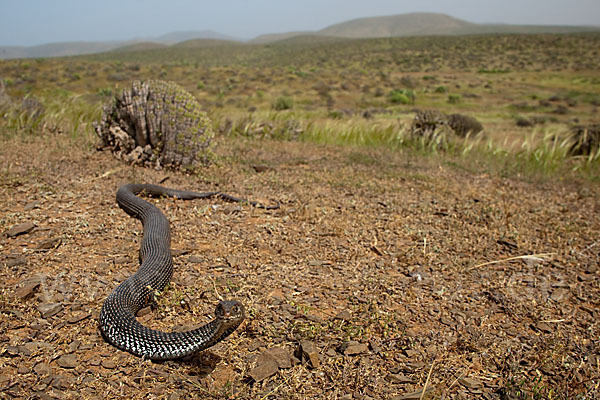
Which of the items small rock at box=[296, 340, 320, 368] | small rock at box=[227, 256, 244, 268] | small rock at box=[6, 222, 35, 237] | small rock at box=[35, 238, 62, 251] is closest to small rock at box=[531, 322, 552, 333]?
small rock at box=[296, 340, 320, 368]

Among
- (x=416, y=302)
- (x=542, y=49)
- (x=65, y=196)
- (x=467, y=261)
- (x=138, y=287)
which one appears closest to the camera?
(x=138, y=287)

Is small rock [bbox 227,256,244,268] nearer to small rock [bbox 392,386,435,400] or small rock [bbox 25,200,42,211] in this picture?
small rock [bbox 392,386,435,400]

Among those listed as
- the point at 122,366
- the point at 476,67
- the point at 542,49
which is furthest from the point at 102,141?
the point at 542,49

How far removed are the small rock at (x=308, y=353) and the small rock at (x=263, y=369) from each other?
175 mm

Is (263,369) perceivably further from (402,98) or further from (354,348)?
(402,98)

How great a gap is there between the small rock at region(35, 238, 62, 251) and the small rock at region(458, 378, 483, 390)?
10.9ft

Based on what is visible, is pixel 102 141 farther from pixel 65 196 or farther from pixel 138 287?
pixel 138 287

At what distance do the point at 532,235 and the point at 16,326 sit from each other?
4905 millimetres

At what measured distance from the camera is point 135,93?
6.18 metres

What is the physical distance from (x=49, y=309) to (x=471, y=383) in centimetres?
272

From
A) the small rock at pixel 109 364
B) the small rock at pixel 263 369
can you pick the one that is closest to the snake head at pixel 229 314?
the small rock at pixel 263 369

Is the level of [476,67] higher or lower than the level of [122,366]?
higher

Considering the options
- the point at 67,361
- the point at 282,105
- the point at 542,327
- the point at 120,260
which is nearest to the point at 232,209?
the point at 120,260

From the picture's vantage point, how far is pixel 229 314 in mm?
2283
